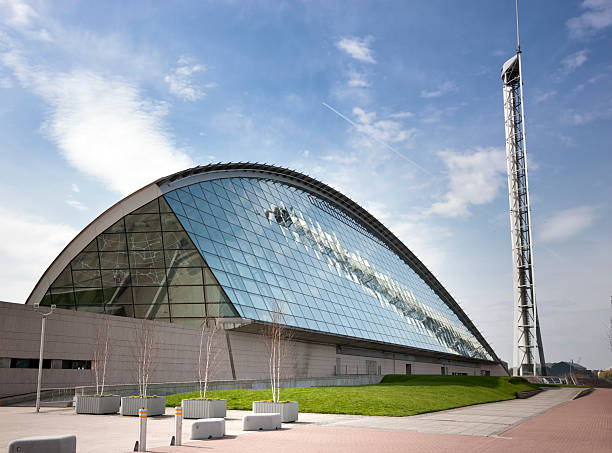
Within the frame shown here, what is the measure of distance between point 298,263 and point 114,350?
72.3ft

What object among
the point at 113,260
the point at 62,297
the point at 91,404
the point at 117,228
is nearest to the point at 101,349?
the point at 91,404

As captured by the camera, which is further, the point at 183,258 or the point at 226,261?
the point at 226,261

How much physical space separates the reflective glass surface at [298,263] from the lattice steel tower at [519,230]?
1021cm

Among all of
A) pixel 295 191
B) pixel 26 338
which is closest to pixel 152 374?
pixel 26 338

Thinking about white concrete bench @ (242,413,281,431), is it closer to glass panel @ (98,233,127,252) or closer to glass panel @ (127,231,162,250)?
glass panel @ (127,231,162,250)

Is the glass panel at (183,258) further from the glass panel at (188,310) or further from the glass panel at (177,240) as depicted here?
the glass panel at (188,310)

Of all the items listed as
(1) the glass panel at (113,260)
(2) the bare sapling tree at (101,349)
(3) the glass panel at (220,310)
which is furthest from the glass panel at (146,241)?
(2) the bare sapling tree at (101,349)

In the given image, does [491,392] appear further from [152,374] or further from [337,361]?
[152,374]

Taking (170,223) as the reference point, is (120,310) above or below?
below

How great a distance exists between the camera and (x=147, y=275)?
37.8 meters

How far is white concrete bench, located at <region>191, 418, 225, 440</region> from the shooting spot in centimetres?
1600

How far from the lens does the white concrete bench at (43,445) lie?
1022cm

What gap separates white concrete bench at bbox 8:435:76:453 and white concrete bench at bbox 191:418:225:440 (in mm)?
5192

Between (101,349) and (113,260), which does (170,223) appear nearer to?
(113,260)
